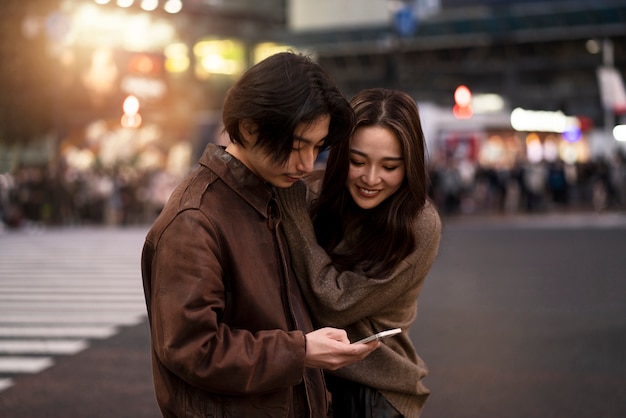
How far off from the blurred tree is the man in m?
31.8

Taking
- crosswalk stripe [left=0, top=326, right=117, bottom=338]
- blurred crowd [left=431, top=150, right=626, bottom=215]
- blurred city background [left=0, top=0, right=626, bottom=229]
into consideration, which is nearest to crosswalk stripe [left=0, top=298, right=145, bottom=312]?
crosswalk stripe [left=0, top=326, right=117, bottom=338]

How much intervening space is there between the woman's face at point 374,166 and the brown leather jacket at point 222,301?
568 millimetres

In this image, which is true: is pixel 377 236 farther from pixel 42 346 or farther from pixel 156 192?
pixel 156 192

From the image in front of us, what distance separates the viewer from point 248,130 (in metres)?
2.06

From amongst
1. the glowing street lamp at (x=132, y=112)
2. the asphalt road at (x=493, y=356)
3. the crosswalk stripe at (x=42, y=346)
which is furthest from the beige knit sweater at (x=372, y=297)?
A: the glowing street lamp at (x=132, y=112)

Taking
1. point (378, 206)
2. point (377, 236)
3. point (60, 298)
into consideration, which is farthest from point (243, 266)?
point (60, 298)

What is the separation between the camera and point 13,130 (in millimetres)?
33750

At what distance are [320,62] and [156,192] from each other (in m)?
7.08

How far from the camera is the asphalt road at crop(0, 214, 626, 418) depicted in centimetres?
595

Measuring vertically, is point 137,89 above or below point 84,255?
above

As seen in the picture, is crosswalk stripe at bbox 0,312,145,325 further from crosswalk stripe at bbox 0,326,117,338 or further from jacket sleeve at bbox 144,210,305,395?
jacket sleeve at bbox 144,210,305,395

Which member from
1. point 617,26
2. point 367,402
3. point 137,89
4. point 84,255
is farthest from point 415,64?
point 367,402

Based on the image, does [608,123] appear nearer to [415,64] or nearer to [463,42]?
[463,42]

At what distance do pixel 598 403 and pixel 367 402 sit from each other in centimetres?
365
